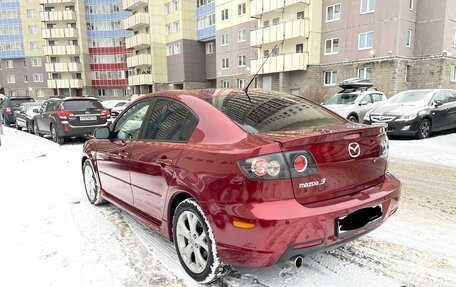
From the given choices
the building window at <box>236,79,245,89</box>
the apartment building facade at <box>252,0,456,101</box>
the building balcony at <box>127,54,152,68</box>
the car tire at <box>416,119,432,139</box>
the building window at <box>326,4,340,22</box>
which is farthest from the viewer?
the building balcony at <box>127,54,152,68</box>

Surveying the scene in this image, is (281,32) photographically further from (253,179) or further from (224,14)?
(253,179)

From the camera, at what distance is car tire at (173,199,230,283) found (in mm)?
2555

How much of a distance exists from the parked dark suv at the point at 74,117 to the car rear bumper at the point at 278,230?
31.2 ft

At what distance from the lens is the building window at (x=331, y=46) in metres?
27.3

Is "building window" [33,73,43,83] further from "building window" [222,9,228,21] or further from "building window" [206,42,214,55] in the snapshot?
"building window" [222,9,228,21]

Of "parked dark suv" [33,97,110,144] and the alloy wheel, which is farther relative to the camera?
"parked dark suv" [33,97,110,144]

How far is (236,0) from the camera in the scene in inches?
1404

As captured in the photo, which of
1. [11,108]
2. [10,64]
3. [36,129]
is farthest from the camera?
[10,64]

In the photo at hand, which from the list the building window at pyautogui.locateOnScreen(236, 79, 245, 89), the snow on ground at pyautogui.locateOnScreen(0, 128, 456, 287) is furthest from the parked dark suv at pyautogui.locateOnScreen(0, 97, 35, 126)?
the building window at pyautogui.locateOnScreen(236, 79, 245, 89)

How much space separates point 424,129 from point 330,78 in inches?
722

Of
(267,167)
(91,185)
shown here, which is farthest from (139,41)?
(267,167)

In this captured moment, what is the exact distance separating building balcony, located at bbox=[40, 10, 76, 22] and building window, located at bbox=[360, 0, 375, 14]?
47.0 meters

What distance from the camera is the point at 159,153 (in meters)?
3.05

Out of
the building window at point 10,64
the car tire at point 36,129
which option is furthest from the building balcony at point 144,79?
the car tire at point 36,129
